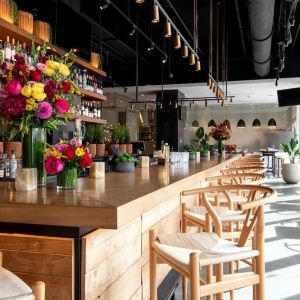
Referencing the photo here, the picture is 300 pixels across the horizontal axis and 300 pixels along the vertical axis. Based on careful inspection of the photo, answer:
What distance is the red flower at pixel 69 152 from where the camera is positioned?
5.90 feet

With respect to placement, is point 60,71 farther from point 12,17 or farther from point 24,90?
point 12,17

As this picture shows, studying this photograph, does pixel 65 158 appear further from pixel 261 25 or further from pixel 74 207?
pixel 261 25

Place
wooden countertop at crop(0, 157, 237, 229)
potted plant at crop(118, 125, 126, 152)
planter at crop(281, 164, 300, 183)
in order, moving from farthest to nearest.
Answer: planter at crop(281, 164, 300, 183)
potted plant at crop(118, 125, 126, 152)
wooden countertop at crop(0, 157, 237, 229)

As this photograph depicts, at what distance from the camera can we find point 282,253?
14.3ft

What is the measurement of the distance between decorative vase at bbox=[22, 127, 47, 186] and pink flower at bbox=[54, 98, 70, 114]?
0.17 meters

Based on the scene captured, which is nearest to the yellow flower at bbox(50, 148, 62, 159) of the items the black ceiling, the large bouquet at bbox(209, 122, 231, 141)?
A: the black ceiling

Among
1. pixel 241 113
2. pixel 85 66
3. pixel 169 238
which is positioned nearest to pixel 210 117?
pixel 241 113

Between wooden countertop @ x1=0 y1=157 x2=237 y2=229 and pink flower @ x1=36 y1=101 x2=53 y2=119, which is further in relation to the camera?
Answer: pink flower @ x1=36 y1=101 x2=53 y2=119

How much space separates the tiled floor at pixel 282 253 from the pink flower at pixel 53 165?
188 cm

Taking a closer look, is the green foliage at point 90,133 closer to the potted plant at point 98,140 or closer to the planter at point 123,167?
the potted plant at point 98,140

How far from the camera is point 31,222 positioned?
142cm

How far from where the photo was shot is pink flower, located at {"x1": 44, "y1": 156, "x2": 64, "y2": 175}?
176 cm

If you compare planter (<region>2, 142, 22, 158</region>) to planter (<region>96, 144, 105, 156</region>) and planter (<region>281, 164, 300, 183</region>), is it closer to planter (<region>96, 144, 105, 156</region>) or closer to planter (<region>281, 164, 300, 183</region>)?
planter (<region>96, 144, 105, 156</region>)

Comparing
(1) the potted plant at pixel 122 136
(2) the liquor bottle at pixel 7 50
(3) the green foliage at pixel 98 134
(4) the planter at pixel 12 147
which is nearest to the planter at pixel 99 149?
(3) the green foliage at pixel 98 134
